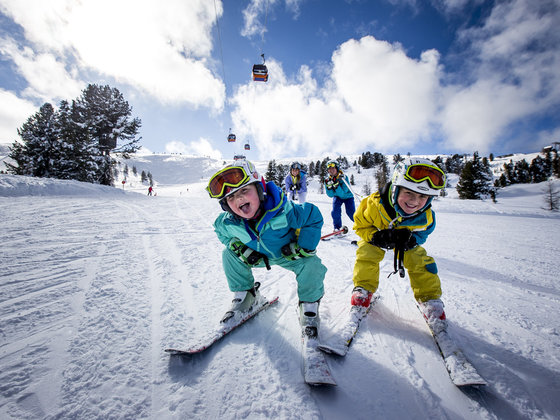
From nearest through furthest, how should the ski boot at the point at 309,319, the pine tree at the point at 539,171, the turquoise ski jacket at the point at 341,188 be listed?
1. the ski boot at the point at 309,319
2. the turquoise ski jacket at the point at 341,188
3. the pine tree at the point at 539,171

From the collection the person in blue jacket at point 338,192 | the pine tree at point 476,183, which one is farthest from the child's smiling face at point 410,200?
the pine tree at point 476,183

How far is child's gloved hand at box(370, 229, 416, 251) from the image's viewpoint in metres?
2.31

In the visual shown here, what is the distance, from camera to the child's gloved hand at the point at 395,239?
2.31 m

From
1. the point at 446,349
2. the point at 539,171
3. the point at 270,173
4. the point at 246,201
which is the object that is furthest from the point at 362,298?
the point at 539,171

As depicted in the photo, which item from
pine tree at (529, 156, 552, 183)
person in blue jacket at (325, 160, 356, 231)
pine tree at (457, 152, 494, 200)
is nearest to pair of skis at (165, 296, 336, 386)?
person in blue jacket at (325, 160, 356, 231)

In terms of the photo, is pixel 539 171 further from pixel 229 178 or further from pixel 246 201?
pixel 229 178

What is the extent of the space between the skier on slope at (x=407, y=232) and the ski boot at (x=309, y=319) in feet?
1.70

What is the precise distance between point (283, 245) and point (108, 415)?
5.68 ft

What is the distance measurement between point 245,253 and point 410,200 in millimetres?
1879

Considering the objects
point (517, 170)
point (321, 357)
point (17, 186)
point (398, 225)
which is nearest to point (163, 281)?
point (321, 357)

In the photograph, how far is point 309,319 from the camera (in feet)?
6.84

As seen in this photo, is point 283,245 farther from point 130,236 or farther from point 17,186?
point 17,186

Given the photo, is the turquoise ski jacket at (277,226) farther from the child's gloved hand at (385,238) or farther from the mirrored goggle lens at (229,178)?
the child's gloved hand at (385,238)

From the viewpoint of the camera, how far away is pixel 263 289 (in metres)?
3.00
